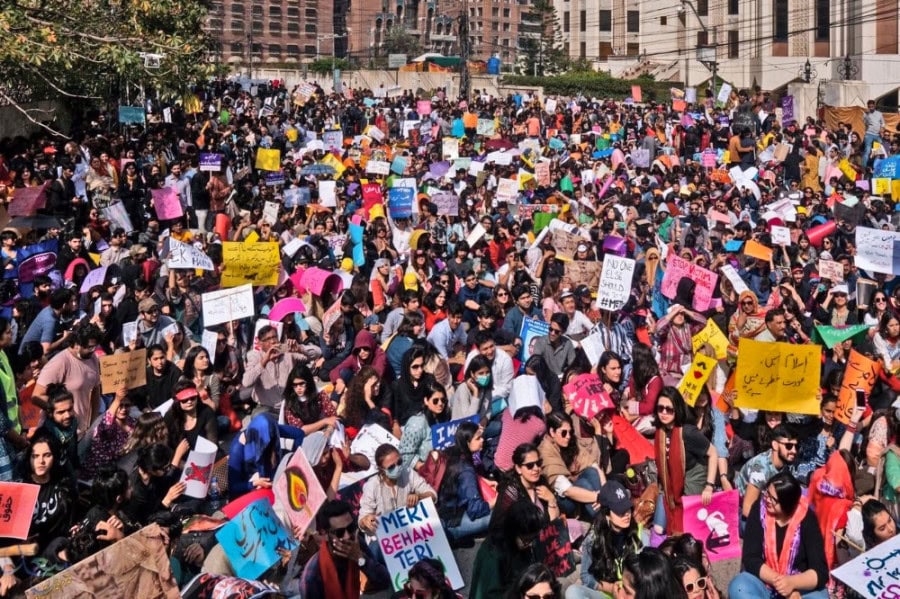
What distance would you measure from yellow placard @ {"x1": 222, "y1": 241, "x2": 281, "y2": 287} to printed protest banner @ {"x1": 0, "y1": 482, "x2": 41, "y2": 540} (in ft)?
19.4

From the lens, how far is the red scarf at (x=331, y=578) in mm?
5883

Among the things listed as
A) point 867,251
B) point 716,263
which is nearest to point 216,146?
point 716,263

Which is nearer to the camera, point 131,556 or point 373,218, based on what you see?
point 131,556

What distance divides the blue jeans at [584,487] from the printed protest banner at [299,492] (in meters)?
1.83

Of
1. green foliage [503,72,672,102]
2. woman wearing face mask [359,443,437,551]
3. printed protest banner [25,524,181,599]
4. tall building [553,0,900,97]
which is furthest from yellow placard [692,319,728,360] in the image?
green foliage [503,72,672,102]

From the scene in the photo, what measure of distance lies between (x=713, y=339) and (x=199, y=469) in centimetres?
460

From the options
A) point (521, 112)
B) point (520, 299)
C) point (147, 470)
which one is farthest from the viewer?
point (521, 112)

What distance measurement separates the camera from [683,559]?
520 cm

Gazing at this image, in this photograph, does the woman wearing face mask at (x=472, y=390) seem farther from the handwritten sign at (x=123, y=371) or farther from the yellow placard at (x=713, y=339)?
the handwritten sign at (x=123, y=371)

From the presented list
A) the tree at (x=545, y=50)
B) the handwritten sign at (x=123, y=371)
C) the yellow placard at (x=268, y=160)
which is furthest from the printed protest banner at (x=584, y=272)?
the tree at (x=545, y=50)

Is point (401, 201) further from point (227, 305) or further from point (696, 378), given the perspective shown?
point (696, 378)

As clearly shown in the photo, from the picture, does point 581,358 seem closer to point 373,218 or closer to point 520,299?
point 520,299

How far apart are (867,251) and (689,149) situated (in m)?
15.0

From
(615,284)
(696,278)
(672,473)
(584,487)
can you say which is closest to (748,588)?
(672,473)
